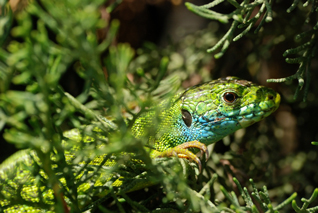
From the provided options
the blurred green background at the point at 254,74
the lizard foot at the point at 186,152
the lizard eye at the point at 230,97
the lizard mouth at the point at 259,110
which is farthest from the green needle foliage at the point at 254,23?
the blurred green background at the point at 254,74

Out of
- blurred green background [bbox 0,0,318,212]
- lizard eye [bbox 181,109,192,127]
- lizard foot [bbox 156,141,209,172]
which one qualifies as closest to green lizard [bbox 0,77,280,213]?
lizard eye [bbox 181,109,192,127]

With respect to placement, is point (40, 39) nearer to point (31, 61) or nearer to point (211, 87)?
point (31, 61)

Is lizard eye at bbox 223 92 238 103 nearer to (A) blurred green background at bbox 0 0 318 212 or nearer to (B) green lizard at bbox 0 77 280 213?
(B) green lizard at bbox 0 77 280 213

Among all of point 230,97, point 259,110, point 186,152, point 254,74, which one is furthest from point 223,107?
point 254,74

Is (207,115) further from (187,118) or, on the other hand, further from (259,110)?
(259,110)

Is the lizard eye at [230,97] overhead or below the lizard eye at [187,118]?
overhead

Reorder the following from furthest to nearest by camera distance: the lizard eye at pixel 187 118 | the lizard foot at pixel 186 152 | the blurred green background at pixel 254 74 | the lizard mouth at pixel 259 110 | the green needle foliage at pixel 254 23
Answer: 1. the blurred green background at pixel 254 74
2. the lizard eye at pixel 187 118
3. the lizard mouth at pixel 259 110
4. the lizard foot at pixel 186 152
5. the green needle foliage at pixel 254 23

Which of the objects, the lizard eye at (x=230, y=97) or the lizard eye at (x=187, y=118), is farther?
the lizard eye at (x=187, y=118)

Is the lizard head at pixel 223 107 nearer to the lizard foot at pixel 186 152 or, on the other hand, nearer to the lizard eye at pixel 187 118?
the lizard eye at pixel 187 118
